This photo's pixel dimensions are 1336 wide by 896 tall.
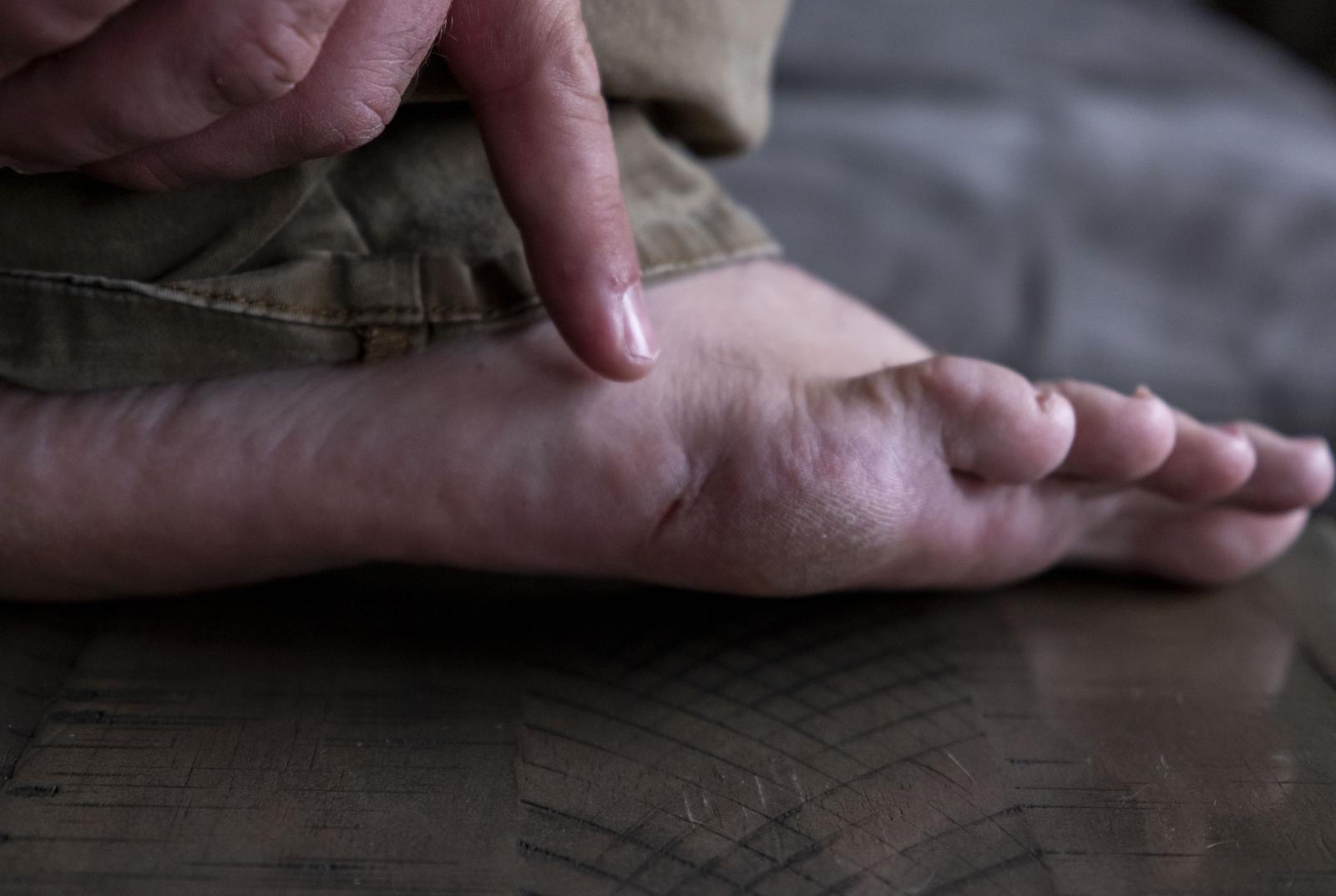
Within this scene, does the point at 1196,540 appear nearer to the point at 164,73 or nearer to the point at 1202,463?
the point at 1202,463

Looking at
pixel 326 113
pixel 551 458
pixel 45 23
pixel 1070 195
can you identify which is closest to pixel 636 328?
pixel 551 458

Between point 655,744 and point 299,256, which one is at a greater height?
point 299,256

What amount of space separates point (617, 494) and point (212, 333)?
0.22 metres

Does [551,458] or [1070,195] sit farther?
[1070,195]

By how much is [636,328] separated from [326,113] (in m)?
0.19

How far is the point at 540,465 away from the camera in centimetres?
69

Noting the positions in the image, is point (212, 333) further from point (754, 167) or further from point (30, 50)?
point (754, 167)

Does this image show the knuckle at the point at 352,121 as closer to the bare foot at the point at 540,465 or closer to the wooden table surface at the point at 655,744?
the bare foot at the point at 540,465

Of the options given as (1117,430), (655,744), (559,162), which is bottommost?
(655,744)

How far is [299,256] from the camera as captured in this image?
2.25ft

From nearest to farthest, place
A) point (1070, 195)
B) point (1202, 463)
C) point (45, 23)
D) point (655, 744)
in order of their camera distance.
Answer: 1. point (45, 23)
2. point (655, 744)
3. point (1202, 463)
4. point (1070, 195)

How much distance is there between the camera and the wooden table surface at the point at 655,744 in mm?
563

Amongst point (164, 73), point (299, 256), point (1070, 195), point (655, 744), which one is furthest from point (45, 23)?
point (1070, 195)

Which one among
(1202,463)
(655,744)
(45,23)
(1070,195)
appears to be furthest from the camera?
(1070,195)
